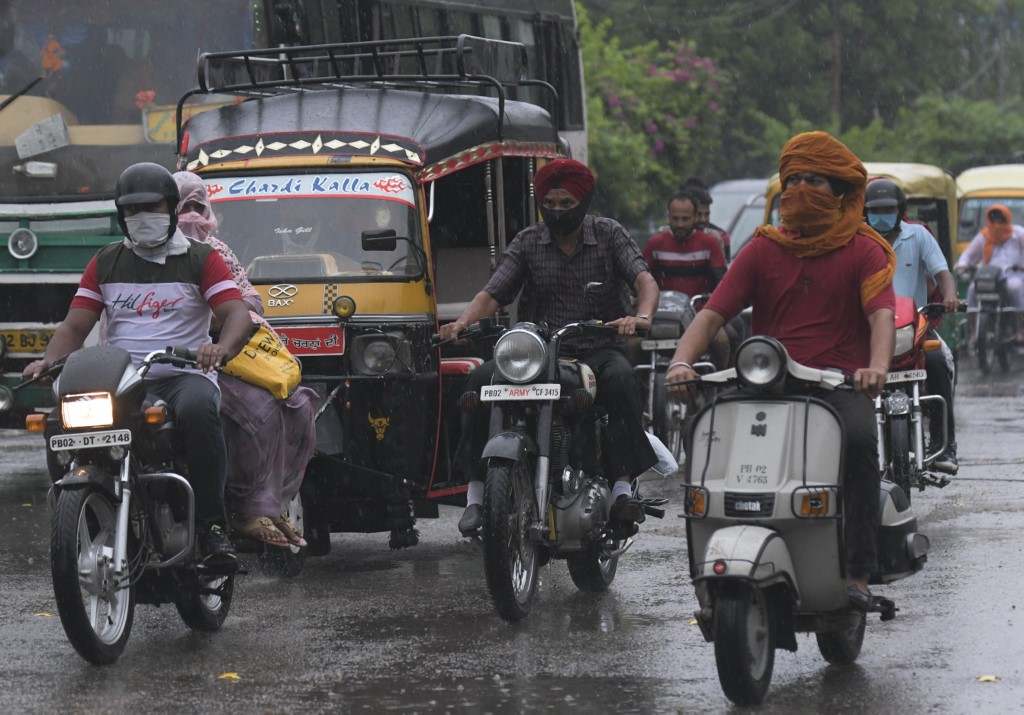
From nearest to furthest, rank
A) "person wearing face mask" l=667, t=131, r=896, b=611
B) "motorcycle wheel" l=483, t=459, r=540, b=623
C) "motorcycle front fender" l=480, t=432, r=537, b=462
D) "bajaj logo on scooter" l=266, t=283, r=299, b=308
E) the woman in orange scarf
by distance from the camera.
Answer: "person wearing face mask" l=667, t=131, r=896, b=611 < "motorcycle wheel" l=483, t=459, r=540, b=623 < "motorcycle front fender" l=480, t=432, r=537, b=462 < "bajaj logo on scooter" l=266, t=283, r=299, b=308 < the woman in orange scarf

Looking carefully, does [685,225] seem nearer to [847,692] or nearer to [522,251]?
[522,251]

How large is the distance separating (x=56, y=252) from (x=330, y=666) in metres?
6.13

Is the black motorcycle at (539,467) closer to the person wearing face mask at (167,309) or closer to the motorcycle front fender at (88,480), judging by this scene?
the person wearing face mask at (167,309)

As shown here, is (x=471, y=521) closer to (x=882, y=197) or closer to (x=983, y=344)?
(x=882, y=197)

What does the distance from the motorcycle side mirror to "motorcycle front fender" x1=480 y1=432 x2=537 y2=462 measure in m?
1.76

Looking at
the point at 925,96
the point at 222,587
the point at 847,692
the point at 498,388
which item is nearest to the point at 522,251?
the point at 498,388

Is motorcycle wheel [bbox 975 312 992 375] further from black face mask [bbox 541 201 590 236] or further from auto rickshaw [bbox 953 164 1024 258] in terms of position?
black face mask [bbox 541 201 590 236]

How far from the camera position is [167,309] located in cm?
773

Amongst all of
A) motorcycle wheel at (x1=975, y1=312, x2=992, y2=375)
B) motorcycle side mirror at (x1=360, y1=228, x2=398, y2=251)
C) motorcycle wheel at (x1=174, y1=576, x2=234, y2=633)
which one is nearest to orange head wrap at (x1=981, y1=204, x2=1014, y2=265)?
motorcycle wheel at (x1=975, y1=312, x2=992, y2=375)

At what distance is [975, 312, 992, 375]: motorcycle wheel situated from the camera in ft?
71.6

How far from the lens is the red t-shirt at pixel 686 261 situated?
14.3 meters

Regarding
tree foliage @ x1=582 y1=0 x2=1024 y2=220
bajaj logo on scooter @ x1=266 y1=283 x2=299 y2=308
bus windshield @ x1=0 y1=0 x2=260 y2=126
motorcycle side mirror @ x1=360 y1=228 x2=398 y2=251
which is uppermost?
tree foliage @ x1=582 y1=0 x2=1024 y2=220

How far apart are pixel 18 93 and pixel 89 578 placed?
6.80 m

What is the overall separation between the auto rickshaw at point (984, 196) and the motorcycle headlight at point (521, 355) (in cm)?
1893
